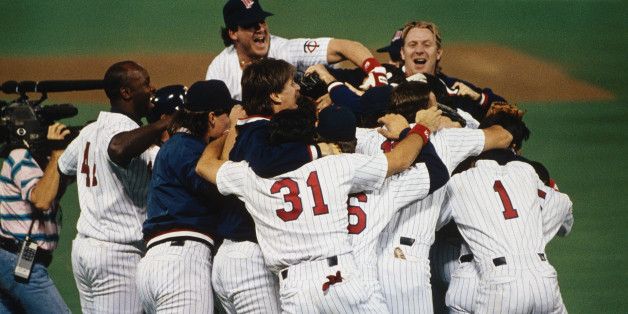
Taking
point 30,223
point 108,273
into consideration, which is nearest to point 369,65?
point 108,273

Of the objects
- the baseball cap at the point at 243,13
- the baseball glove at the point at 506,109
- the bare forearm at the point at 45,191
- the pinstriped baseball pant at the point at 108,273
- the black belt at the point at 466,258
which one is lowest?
the pinstriped baseball pant at the point at 108,273

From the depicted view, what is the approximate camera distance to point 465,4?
Answer: 16.4 metres

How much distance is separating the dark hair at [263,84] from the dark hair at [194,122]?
0.41 m

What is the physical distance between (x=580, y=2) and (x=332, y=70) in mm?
11836

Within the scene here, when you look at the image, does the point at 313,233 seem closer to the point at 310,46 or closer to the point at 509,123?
the point at 509,123

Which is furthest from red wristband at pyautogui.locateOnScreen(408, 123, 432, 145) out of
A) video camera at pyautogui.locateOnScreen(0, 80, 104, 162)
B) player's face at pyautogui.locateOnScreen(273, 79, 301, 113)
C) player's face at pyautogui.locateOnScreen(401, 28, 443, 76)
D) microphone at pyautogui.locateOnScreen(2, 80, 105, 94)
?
microphone at pyautogui.locateOnScreen(2, 80, 105, 94)

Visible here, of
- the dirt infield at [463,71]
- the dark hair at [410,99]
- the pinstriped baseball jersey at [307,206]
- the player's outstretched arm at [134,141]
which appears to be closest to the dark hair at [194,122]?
the player's outstretched arm at [134,141]

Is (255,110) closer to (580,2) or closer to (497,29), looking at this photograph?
(497,29)

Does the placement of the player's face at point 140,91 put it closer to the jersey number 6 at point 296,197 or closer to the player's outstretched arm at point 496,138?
the jersey number 6 at point 296,197

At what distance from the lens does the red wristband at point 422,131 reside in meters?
3.77

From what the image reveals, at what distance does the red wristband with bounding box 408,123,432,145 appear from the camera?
3766 millimetres

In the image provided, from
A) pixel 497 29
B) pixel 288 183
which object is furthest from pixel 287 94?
pixel 497 29

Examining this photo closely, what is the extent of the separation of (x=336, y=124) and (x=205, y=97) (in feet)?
2.77

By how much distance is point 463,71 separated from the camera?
42.0 ft
